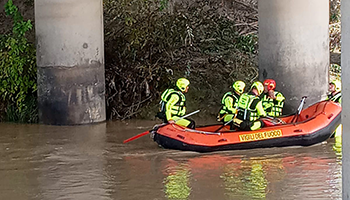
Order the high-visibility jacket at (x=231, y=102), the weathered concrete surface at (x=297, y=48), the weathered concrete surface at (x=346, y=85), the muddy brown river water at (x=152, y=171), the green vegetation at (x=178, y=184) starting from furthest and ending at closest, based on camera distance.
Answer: the weathered concrete surface at (x=297, y=48)
the high-visibility jacket at (x=231, y=102)
the muddy brown river water at (x=152, y=171)
the green vegetation at (x=178, y=184)
the weathered concrete surface at (x=346, y=85)

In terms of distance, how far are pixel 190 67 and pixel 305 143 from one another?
590 cm

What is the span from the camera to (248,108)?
10906 millimetres

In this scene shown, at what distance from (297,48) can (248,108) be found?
13.3 ft

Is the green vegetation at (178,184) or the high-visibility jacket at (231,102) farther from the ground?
the high-visibility jacket at (231,102)

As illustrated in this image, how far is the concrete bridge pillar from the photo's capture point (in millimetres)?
14656

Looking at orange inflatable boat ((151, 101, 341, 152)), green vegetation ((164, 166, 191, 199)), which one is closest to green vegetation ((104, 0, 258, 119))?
orange inflatable boat ((151, 101, 341, 152))

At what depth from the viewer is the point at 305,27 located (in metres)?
14.3

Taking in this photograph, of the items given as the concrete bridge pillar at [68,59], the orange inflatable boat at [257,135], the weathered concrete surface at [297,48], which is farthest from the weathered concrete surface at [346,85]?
the concrete bridge pillar at [68,59]

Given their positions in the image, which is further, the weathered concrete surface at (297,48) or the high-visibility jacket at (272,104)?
the weathered concrete surface at (297,48)

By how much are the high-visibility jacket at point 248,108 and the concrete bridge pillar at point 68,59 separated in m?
5.17

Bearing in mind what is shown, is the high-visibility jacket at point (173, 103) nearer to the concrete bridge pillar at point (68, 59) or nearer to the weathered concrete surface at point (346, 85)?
the concrete bridge pillar at point (68, 59)

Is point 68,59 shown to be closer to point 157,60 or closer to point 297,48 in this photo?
point 157,60

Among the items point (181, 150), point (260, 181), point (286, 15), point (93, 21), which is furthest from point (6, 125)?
point (260, 181)

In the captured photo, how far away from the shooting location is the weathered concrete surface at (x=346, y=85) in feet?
12.2
